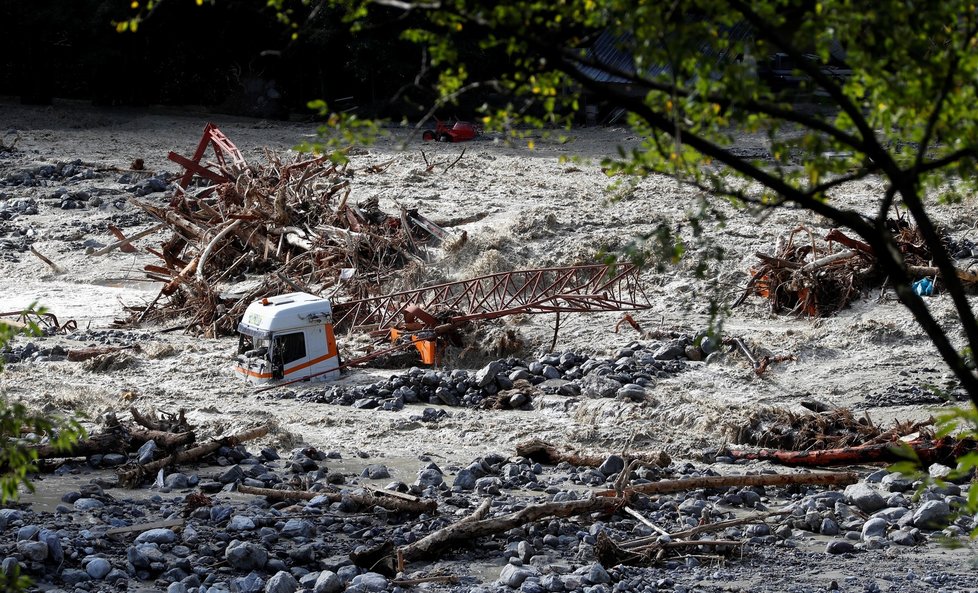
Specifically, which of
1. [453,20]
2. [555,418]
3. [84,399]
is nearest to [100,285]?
[84,399]

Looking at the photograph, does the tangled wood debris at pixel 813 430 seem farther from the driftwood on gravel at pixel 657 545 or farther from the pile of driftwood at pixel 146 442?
the pile of driftwood at pixel 146 442

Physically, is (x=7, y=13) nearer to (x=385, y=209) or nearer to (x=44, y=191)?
(x=44, y=191)

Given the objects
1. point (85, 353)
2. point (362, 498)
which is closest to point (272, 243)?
point (85, 353)

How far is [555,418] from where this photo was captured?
10773 millimetres

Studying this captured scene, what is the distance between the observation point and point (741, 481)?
8039 millimetres

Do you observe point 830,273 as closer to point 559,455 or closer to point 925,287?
point 925,287

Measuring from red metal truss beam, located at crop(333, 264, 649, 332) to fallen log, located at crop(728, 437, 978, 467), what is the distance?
3.59 meters

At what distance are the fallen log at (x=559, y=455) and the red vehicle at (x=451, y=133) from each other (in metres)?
16.8

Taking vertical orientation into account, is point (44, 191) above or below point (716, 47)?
below

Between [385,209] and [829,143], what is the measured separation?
15.1 m

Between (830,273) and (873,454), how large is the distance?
15.8 ft

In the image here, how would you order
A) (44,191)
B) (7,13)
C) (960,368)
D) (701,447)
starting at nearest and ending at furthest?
(960,368) < (701,447) < (44,191) < (7,13)

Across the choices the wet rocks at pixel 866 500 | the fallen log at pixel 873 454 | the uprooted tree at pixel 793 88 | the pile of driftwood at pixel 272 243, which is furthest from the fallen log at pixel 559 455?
the pile of driftwood at pixel 272 243

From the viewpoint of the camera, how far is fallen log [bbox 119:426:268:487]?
804 centimetres
